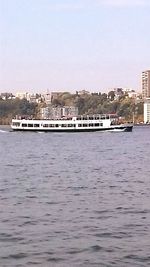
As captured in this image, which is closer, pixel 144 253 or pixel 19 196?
pixel 144 253

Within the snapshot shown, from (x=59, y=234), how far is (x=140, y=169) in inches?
743

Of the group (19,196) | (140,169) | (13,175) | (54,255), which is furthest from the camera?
(140,169)

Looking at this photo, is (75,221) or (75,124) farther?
(75,124)

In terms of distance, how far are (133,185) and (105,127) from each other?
249 feet

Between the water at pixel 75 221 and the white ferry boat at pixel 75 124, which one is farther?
the white ferry boat at pixel 75 124

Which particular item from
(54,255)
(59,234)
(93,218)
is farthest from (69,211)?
(54,255)

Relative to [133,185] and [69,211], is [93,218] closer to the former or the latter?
[69,211]

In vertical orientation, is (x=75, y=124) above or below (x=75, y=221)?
below

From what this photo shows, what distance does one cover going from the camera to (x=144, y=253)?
1324 centimetres

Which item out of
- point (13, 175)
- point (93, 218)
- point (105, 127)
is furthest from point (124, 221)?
point (105, 127)

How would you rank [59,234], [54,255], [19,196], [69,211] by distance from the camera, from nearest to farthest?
[54,255] < [59,234] < [69,211] < [19,196]

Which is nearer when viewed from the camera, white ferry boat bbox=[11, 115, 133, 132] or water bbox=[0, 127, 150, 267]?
water bbox=[0, 127, 150, 267]

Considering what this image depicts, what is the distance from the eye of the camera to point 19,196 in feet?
70.8

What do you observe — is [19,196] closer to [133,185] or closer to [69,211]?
[69,211]
